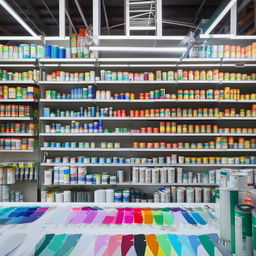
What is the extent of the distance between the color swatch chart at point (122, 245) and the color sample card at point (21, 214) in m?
0.23

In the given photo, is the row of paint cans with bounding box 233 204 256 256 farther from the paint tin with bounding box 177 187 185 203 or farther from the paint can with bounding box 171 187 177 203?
the paint can with bounding box 171 187 177 203

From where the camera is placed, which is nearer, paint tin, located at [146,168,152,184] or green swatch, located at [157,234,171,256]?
green swatch, located at [157,234,171,256]

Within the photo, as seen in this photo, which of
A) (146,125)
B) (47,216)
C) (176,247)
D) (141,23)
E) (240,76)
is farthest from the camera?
(141,23)

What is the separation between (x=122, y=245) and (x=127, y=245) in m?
0.03

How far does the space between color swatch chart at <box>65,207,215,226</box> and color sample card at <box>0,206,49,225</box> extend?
0.23 m

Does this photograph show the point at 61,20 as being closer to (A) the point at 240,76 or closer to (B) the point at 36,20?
(A) the point at 240,76

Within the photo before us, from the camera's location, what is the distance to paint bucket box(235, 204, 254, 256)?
3.20 ft

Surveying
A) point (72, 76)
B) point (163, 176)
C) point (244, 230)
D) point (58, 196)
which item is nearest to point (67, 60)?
point (72, 76)

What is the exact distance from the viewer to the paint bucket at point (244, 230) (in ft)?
3.20

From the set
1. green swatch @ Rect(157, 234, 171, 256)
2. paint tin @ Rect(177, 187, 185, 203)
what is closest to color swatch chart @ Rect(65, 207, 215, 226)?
green swatch @ Rect(157, 234, 171, 256)

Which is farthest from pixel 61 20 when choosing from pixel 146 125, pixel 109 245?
pixel 109 245

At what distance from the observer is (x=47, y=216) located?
156cm

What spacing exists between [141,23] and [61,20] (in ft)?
5.90

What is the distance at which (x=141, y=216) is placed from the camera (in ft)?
5.11
